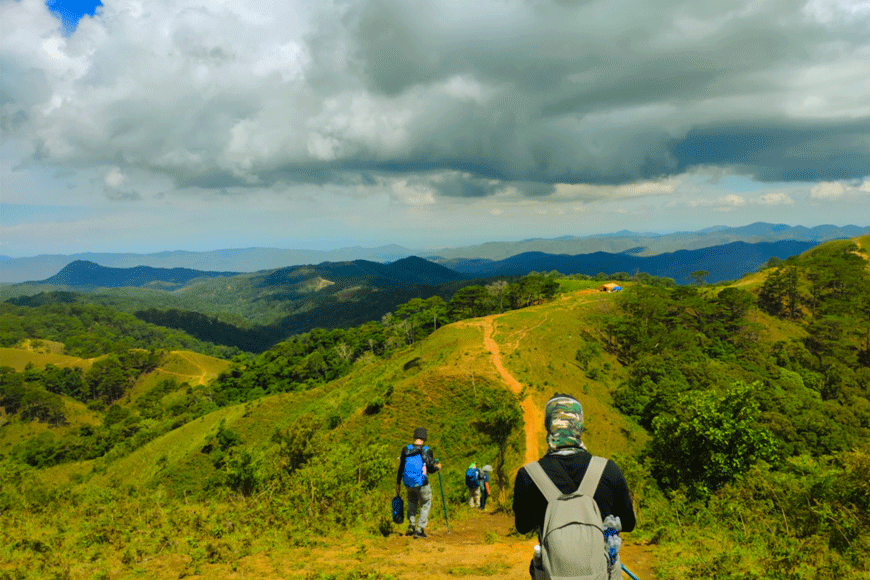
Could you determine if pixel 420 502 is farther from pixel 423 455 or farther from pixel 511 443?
pixel 511 443

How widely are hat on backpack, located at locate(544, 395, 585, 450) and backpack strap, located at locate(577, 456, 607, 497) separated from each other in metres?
0.19

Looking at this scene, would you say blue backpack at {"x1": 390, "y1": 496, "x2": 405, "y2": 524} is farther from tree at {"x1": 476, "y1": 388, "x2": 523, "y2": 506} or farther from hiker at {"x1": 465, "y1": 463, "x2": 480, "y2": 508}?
tree at {"x1": 476, "y1": 388, "x2": 523, "y2": 506}

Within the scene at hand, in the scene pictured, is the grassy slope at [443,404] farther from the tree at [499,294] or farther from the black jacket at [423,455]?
the tree at [499,294]

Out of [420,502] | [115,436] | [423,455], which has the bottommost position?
[115,436]

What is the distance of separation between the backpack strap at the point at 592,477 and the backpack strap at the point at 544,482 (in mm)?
211

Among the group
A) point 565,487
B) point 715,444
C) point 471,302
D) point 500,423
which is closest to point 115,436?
point 471,302

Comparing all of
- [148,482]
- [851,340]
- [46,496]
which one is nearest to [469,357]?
[46,496]

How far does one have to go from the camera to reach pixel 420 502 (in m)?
10.6

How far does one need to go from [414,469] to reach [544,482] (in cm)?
670

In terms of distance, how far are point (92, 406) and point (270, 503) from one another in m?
144

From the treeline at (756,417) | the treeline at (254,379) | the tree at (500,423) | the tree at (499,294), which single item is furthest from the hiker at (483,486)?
the tree at (499,294)

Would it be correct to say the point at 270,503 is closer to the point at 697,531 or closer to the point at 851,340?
the point at 697,531

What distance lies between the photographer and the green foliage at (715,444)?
52.3 ft

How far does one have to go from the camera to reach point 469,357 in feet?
122
